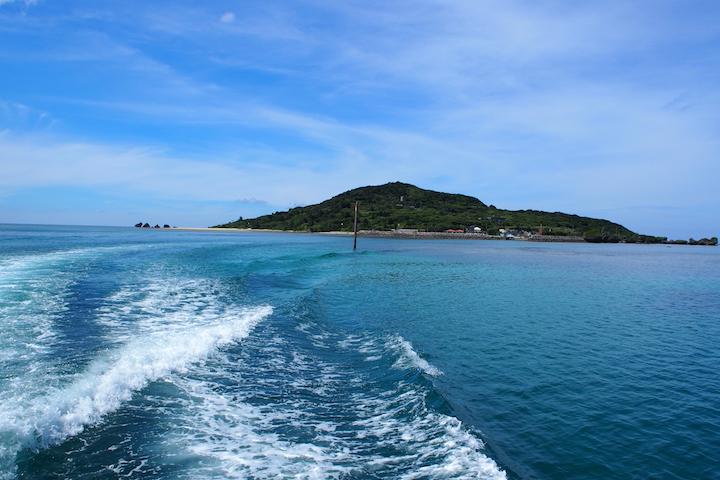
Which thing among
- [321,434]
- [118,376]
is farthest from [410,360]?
[118,376]

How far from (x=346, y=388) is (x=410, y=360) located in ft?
9.89

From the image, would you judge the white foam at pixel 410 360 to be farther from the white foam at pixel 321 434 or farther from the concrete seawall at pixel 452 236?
the concrete seawall at pixel 452 236

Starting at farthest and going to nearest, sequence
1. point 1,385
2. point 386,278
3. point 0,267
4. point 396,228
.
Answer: point 396,228, point 386,278, point 0,267, point 1,385

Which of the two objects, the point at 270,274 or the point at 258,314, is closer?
the point at 258,314

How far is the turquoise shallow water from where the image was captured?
27.1ft

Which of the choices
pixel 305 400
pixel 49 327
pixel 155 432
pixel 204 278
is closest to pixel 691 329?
pixel 305 400

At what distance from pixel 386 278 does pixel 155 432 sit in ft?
97.3

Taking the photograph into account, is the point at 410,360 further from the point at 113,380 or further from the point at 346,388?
the point at 113,380

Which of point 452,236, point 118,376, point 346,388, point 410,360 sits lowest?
point 346,388

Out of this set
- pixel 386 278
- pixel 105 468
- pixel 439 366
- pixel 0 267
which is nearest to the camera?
pixel 105 468

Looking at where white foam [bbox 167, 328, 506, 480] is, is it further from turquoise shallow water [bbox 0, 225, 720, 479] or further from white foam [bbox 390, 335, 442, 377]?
white foam [bbox 390, 335, 442, 377]

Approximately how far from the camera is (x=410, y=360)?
14.5 meters

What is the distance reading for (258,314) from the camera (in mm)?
21219

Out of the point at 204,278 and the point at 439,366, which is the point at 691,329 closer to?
the point at 439,366
